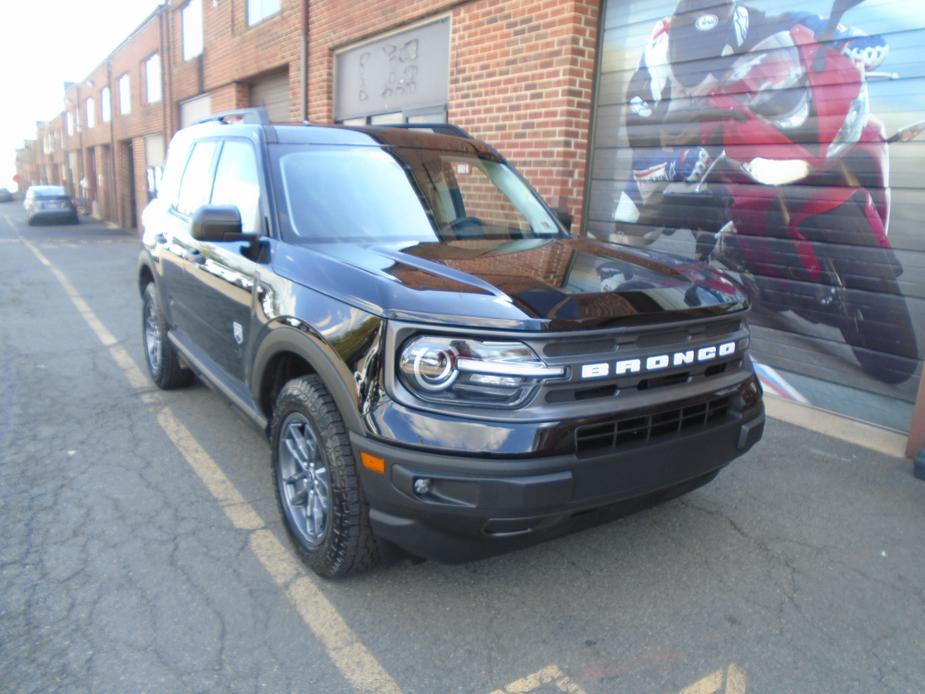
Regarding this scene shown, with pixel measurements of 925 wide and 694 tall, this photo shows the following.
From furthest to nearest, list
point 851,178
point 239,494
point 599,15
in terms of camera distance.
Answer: point 599,15 < point 851,178 < point 239,494

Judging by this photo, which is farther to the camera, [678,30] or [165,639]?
[678,30]

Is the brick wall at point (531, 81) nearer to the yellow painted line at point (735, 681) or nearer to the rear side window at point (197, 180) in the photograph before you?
the rear side window at point (197, 180)

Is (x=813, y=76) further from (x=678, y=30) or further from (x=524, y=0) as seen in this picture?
(x=524, y=0)

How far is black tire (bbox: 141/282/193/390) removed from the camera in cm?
519

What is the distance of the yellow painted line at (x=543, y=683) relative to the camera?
2.32 metres

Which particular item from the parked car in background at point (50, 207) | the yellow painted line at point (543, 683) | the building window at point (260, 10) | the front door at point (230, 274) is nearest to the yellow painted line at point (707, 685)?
the yellow painted line at point (543, 683)

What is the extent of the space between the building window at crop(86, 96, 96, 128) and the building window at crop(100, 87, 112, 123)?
7.50 feet

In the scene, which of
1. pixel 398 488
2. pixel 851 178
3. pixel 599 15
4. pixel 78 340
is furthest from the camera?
pixel 78 340

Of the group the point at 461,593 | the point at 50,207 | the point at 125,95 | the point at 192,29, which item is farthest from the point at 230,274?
the point at 50,207

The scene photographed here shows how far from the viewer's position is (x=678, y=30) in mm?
5902

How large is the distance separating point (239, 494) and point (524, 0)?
18.4 ft

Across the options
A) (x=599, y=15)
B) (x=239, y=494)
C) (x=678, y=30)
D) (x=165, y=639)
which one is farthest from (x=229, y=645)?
(x=599, y=15)

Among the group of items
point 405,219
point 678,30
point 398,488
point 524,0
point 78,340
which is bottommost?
point 78,340

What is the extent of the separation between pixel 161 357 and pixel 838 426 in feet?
16.2
